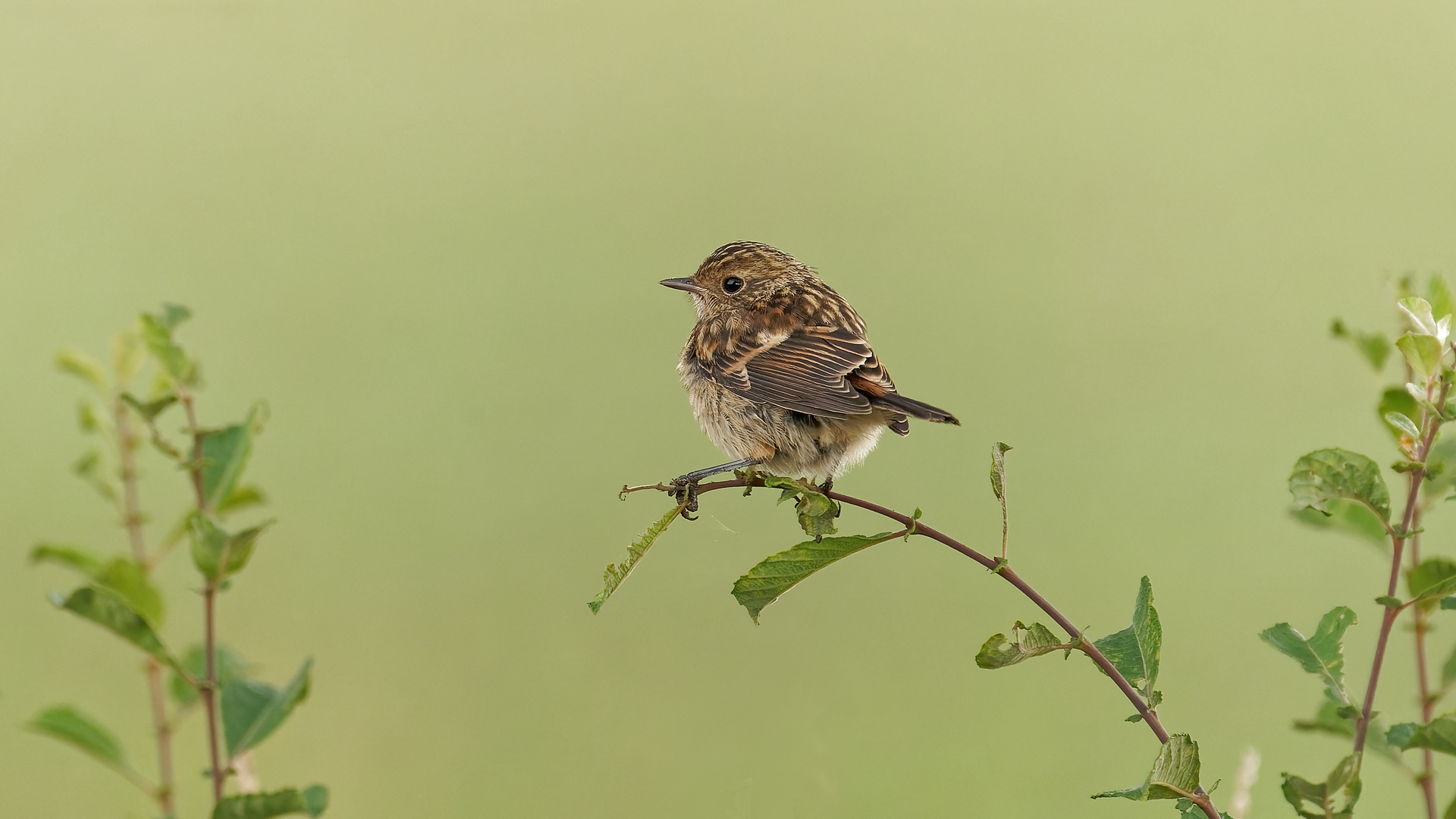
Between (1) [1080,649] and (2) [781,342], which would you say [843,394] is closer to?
(2) [781,342]

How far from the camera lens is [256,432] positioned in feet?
8.21

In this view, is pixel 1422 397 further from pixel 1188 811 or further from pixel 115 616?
pixel 115 616

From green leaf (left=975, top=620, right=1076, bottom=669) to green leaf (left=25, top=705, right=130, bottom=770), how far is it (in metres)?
1.87

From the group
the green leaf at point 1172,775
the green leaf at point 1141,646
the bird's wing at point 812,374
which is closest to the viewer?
the green leaf at point 1172,775

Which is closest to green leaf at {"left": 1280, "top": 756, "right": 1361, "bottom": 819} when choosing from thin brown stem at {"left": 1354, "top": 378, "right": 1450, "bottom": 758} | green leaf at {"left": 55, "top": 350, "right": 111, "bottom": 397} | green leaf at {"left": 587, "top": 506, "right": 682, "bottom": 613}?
thin brown stem at {"left": 1354, "top": 378, "right": 1450, "bottom": 758}

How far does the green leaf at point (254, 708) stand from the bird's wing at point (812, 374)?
5.69ft

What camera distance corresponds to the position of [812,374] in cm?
378

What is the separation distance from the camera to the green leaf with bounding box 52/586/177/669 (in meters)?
2.12

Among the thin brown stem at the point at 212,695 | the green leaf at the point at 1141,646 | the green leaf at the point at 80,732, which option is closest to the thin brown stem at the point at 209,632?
the thin brown stem at the point at 212,695

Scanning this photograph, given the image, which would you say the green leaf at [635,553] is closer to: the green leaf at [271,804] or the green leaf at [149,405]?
the green leaf at [271,804]

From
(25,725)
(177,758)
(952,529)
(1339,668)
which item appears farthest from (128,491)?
(952,529)

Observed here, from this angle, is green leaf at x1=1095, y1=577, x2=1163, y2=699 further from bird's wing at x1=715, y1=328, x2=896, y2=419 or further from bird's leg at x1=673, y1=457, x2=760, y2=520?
bird's wing at x1=715, y1=328, x2=896, y2=419

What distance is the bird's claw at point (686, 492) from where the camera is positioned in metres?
2.69

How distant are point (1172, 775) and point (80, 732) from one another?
7.10 feet
